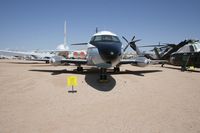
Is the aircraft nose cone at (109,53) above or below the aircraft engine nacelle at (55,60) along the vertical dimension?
above

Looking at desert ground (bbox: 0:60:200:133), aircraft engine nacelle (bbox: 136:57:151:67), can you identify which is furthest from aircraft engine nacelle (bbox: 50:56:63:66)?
aircraft engine nacelle (bbox: 136:57:151:67)

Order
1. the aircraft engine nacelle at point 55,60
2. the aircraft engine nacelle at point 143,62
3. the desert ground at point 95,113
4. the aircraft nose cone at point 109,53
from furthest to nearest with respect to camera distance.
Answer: the aircraft engine nacelle at point 143,62 → the aircraft engine nacelle at point 55,60 → the aircraft nose cone at point 109,53 → the desert ground at point 95,113

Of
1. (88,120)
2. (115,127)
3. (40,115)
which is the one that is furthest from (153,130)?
(40,115)

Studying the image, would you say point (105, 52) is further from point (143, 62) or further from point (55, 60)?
point (143, 62)

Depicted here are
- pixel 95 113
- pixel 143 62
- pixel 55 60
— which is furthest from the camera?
pixel 143 62

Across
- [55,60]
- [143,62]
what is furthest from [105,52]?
[143,62]

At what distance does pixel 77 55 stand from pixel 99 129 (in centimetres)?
4473

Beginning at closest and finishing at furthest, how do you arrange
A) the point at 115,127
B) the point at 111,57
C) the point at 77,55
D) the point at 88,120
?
the point at 115,127 → the point at 88,120 → the point at 111,57 → the point at 77,55

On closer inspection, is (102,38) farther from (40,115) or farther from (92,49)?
(40,115)

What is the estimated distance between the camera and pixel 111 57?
9.59m

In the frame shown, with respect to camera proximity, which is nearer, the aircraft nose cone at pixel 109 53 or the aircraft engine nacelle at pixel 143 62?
the aircraft nose cone at pixel 109 53

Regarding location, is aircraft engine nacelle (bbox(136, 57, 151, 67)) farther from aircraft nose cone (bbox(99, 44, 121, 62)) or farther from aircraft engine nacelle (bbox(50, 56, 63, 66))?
aircraft engine nacelle (bbox(50, 56, 63, 66))

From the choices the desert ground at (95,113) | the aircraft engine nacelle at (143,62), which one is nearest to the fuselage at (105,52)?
the desert ground at (95,113)

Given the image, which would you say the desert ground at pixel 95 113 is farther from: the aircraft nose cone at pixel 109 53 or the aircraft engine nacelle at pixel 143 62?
the aircraft engine nacelle at pixel 143 62
